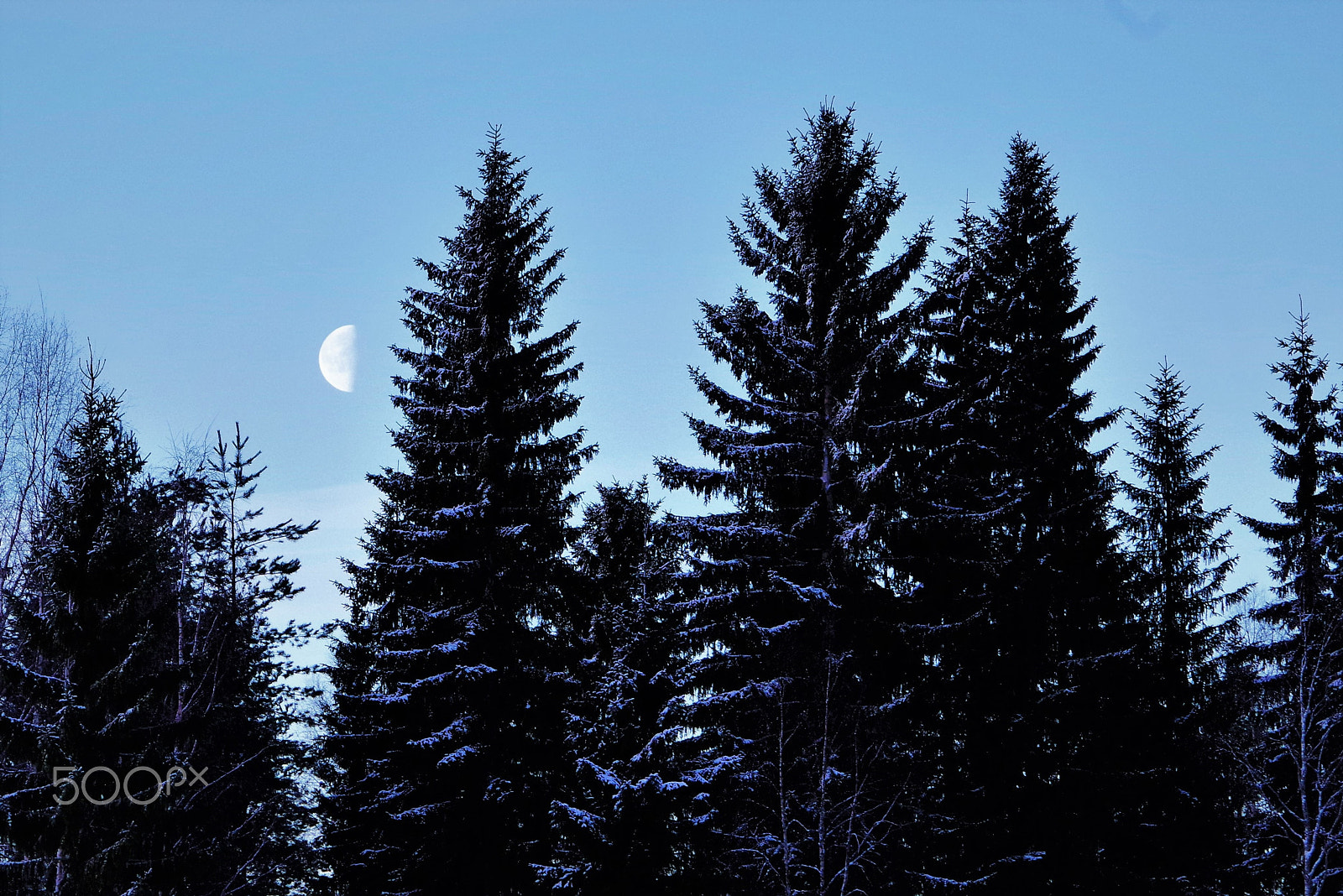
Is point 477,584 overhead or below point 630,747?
overhead

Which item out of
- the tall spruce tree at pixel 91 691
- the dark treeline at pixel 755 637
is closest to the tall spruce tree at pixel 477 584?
the dark treeline at pixel 755 637

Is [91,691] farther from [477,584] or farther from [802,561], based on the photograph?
[802,561]

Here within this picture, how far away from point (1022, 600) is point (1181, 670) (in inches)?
261

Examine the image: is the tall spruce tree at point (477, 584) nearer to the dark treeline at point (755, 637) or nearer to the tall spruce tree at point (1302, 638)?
the dark treeline at point (755, 637)

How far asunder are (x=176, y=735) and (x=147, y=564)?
312cm

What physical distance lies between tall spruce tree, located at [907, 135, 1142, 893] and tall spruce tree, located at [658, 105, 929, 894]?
1469 millimetres

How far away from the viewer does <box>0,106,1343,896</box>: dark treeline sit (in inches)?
829

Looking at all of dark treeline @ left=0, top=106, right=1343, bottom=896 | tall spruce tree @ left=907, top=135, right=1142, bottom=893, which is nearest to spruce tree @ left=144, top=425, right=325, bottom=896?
dark treeline @ left=0, top=106, right=1343, bottom=896

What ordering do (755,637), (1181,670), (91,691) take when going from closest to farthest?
1. (91,691)
2. (755,637)
3. (1181,670)

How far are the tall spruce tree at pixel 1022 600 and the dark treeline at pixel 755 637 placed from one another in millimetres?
84

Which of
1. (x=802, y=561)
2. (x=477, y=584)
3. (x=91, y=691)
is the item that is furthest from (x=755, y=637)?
(x=91, y=691)

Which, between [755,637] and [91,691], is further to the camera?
[755,637]

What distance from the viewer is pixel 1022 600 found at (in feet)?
80.3

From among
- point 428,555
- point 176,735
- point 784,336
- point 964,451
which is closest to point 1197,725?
point 964,451
